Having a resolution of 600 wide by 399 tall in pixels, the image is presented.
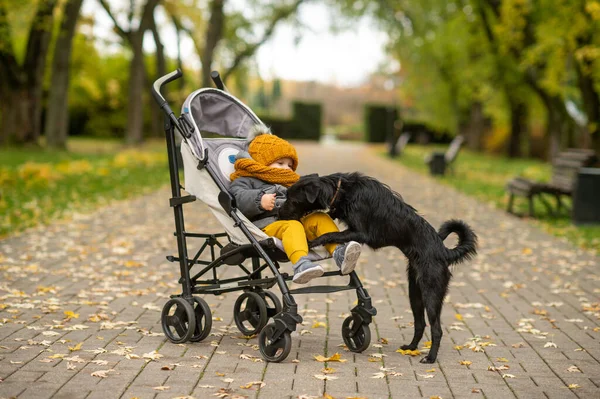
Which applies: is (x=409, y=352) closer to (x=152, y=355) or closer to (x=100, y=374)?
(x=152, y=355)

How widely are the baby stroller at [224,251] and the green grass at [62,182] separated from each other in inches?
201

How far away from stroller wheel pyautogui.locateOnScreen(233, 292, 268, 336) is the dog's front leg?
0.83 meters

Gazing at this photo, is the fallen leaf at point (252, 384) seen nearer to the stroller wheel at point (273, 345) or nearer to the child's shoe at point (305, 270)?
the stroller wheel at point (273, 345)

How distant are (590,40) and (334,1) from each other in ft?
51.3

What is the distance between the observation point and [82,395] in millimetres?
4398

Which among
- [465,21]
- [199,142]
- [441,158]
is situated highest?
[465,21]

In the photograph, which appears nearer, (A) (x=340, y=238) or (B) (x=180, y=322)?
(A) (x=340, y=238)

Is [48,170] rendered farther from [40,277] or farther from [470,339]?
[470,339]

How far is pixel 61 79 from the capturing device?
85.3 feet

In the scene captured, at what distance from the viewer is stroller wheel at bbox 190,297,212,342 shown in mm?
5598

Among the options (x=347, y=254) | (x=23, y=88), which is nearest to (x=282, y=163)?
(x=347, y=254)

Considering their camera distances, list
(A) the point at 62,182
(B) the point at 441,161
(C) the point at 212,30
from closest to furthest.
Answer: (A) the point at 62,182 → (B) the point at 441,161 → (C) the point at 212,30

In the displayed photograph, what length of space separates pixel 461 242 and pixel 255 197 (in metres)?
1.29

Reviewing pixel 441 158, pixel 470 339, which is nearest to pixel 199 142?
pixel 470 339
